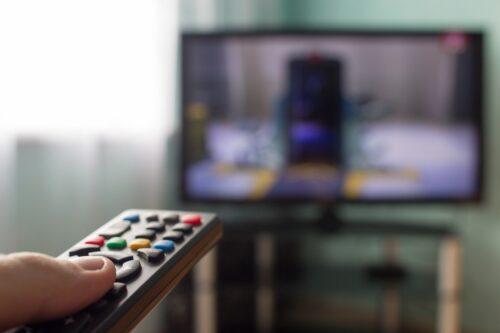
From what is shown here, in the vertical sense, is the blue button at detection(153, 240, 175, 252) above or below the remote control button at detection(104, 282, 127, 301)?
above

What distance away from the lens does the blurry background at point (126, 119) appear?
1.67 metres

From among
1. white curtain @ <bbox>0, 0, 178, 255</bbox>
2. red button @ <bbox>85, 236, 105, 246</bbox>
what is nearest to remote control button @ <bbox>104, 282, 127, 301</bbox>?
red button @ <bbox>85, 236, 105, 246</bbox>

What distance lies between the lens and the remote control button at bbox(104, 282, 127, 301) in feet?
1.48

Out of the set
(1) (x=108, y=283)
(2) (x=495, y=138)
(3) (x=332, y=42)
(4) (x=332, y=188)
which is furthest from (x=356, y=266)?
(1) (x=108, y=283)

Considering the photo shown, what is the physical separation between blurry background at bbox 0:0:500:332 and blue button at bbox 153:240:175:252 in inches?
44.2

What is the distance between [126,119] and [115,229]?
4.48ft

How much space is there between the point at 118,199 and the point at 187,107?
0.32 m

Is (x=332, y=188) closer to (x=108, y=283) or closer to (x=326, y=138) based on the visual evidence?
(x=326, y=138)

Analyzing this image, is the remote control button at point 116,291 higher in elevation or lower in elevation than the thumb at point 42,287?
lower

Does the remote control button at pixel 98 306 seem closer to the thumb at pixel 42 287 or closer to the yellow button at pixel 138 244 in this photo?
the thumb at pixel 42 287

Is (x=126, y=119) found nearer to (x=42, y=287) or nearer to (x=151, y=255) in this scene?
(x=151, y=255)

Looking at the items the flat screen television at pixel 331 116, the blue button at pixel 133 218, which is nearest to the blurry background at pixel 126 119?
the flat screen television at pixel 331 116

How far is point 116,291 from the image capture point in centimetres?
46

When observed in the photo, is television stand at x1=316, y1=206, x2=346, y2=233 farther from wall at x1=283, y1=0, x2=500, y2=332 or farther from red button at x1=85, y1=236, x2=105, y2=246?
red button at x1=85, y1=236, x2=105, y2=246
